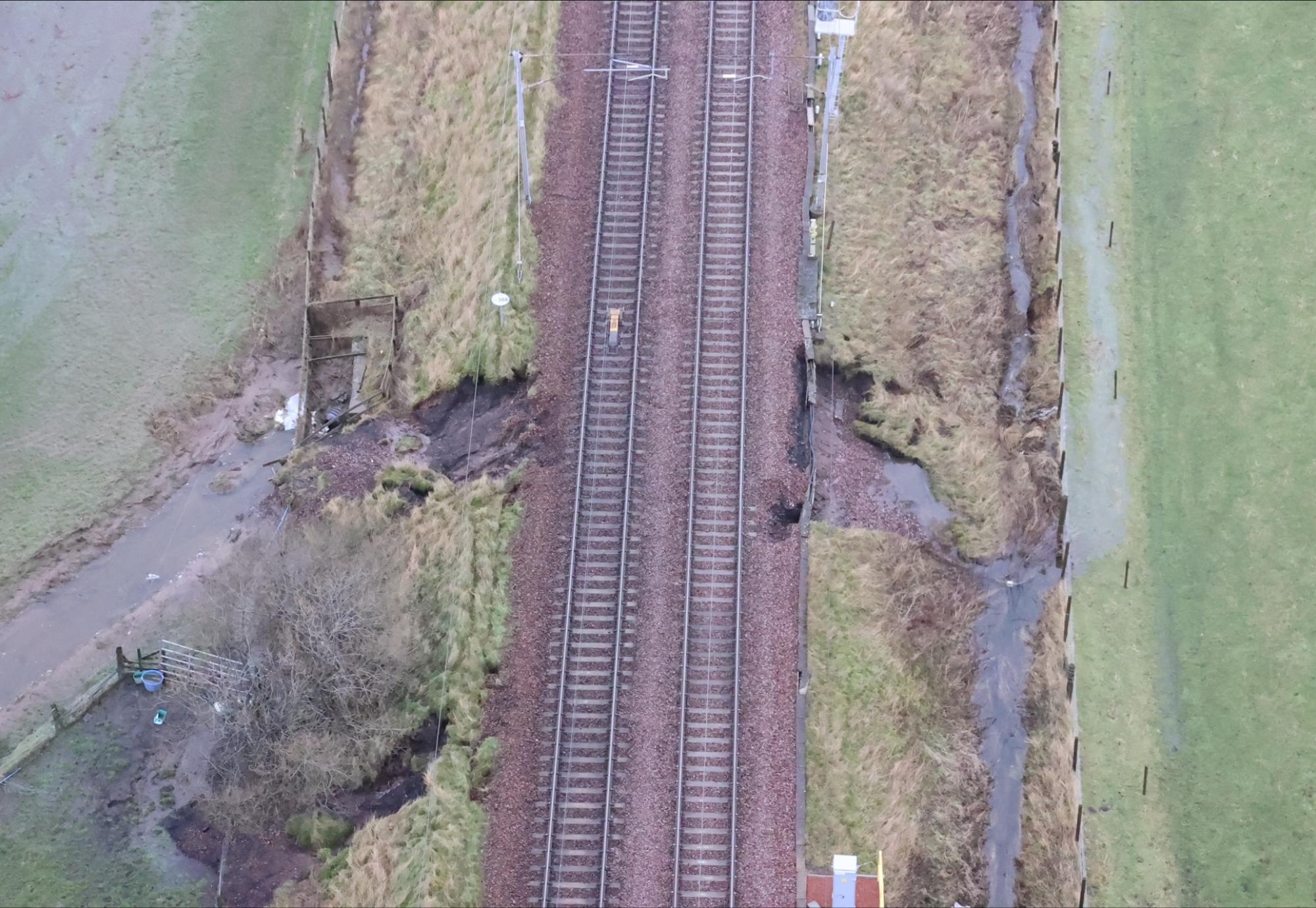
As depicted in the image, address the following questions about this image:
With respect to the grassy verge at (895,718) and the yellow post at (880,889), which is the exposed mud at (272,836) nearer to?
the grassy verge at (895,718)

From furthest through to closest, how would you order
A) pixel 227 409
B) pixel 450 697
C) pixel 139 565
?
pixel 227 409 < pixel 139 565 < pixel 450 697

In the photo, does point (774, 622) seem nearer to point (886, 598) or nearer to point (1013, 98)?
point (886, 598)

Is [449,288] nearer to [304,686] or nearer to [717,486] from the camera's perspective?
[717,486]

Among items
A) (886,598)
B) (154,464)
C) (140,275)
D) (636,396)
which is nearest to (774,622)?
(886,598)

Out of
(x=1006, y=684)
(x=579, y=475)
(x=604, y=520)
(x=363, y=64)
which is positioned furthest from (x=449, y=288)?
(x=1006, y=684)

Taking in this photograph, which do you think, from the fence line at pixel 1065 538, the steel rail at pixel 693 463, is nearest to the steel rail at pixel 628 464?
the steel rail at pixel 693 463

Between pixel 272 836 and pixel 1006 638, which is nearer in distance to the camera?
pixel 272 836

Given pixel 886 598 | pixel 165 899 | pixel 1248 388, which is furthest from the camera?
pixel 1248 388
